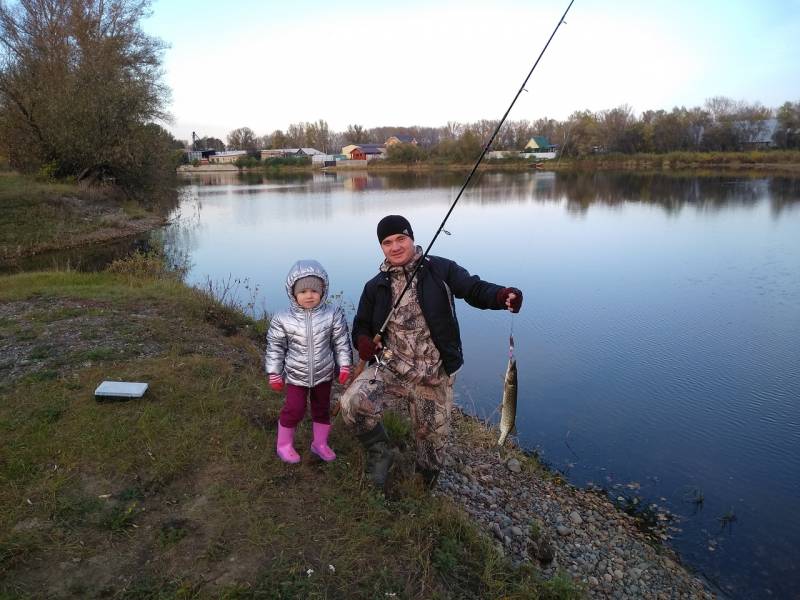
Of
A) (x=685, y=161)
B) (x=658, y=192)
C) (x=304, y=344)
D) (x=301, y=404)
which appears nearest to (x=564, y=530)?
(x=301, y=404)

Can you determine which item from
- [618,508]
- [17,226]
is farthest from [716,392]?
[17,226]

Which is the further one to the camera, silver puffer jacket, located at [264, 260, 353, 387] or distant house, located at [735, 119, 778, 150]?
distant house, located at [735, 119, 778, 150]

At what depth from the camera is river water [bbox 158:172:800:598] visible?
19.1 feet

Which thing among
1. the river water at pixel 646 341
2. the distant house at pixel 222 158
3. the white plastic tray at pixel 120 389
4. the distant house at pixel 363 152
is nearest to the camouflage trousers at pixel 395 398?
the white plastic tray at pixel 120 389

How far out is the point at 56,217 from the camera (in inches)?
795

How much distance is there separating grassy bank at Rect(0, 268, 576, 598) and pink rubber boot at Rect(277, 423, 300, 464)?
0.08 m

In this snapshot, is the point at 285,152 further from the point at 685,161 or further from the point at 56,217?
the point at 56,217

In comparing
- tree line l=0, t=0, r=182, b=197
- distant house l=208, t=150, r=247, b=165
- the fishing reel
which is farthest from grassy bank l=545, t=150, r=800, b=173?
distant house l=208, t=150, r=247, b=165

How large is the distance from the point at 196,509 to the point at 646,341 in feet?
28.3

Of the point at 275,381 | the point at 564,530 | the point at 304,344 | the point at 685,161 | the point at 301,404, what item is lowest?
the point at 564,530

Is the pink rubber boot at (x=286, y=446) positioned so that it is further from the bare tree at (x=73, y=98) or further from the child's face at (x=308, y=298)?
the bare tree at (x=73, y=98)

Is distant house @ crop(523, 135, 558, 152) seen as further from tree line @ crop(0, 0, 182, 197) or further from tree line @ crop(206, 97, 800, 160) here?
tree line @ crop(0, 0, 182, 197)

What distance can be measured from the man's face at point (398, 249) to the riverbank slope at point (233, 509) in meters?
1.55

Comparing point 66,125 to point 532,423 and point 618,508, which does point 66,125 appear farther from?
point 618,508
